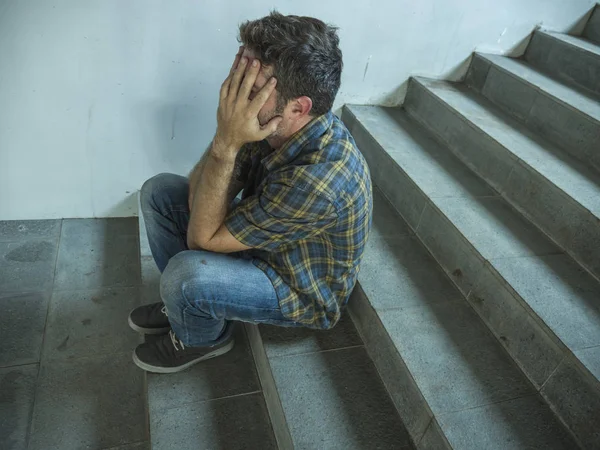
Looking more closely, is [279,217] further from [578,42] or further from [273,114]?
[578,42]

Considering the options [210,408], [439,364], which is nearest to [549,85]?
[439,364]

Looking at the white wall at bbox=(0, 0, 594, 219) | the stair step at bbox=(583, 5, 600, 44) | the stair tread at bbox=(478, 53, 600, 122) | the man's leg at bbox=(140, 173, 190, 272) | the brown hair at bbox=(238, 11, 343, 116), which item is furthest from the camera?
the stair step at bbox=(583, 5, 600, 44)

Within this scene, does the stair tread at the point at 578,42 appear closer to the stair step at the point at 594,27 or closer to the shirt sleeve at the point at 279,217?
the stair step at the point at 594,27

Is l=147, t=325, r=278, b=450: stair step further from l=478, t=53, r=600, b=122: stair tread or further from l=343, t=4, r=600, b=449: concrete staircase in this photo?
l=478, t=53, r=600, b=122: stair tread

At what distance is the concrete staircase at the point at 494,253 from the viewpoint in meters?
1.16

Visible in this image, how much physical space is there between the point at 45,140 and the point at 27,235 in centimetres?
50

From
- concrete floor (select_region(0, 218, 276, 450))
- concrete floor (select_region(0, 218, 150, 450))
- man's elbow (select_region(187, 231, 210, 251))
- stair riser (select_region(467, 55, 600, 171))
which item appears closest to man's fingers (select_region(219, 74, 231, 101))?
man's elbow (select_region(187, 231, 210, 251))

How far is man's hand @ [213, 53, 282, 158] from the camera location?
1.02m

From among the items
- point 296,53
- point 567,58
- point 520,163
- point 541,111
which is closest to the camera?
point 296,53

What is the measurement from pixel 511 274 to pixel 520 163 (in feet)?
1.82

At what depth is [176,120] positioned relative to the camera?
6.43 ft

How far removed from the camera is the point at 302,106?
1065 millimetres

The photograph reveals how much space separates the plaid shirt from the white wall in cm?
76

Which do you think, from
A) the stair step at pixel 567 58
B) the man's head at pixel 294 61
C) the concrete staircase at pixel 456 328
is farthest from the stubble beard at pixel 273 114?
the stair step at pixel 567 58
